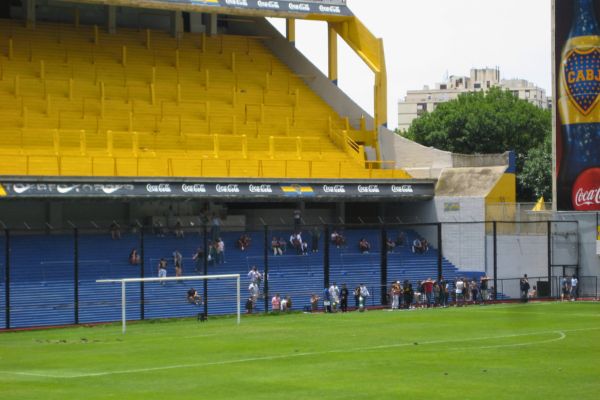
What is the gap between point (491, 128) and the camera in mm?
109375

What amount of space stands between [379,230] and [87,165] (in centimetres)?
1422

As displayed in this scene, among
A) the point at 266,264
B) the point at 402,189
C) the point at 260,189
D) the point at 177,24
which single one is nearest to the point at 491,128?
the point at 177,24

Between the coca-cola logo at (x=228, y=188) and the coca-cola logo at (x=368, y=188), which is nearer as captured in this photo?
the coca-cola logo at (x=228, y=188)

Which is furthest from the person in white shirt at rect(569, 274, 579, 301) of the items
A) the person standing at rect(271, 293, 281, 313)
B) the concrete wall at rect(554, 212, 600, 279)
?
the person standing at rect(271, 293, 281, 313)

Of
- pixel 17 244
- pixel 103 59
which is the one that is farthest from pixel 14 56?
pixel 17 244

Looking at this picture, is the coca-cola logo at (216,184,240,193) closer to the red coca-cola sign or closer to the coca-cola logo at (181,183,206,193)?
the coca-cola logo at (181,183,206,193)

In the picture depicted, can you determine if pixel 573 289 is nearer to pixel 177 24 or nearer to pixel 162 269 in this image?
pixel 162 269

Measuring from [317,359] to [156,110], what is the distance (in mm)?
36486

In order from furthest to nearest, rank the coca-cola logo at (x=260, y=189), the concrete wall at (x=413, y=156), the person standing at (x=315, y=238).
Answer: the concrete wall at (x=413, y=156), the coca-cola logo at (x=260, y=189), the person standing at (x=315, y=238)

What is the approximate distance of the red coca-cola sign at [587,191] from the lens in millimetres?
60469

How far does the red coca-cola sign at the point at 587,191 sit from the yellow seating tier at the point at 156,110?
10.2 m

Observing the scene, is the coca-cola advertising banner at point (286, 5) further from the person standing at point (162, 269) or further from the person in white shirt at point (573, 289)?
the person in white shirt at point (573, 289)

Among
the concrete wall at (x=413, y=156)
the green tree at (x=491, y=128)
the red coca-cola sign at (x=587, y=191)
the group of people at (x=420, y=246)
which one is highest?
the green tree at (x=491, y=128)

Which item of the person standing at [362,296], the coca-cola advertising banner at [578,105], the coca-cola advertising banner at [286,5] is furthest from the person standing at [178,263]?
the coca-cola advertising banner at [578,105]
